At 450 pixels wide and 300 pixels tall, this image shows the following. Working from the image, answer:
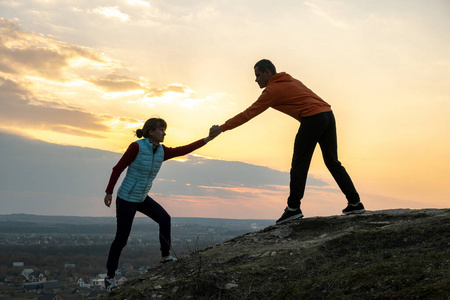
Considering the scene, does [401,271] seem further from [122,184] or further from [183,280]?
[122,184]

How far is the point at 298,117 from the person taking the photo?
6.78 meters

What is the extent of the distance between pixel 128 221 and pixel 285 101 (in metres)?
2.73

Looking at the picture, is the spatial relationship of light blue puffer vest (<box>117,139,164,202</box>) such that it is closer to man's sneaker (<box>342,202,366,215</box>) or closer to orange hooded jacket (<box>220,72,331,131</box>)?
orange hooded jacket (<box>220,72,331,131</box>)

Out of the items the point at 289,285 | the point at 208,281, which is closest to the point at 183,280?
the point at 208,281

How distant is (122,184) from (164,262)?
1322mm

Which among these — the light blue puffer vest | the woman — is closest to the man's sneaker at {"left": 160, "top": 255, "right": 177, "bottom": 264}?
the woman

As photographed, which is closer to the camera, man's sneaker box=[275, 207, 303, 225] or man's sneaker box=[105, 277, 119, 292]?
man's sneaker box=[105, 277, 119, 292]

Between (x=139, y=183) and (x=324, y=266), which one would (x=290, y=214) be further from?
(x=139, y=183)

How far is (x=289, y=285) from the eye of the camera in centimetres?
461

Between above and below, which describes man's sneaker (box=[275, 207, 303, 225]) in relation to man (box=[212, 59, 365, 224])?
below

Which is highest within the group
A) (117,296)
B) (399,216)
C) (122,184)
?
(122,184)

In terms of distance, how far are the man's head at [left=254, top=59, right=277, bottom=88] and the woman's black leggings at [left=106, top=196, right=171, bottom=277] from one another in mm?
2331

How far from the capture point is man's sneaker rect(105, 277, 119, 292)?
20.5 ft

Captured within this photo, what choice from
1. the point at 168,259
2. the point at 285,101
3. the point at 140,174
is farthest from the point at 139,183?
the point at 285,101
